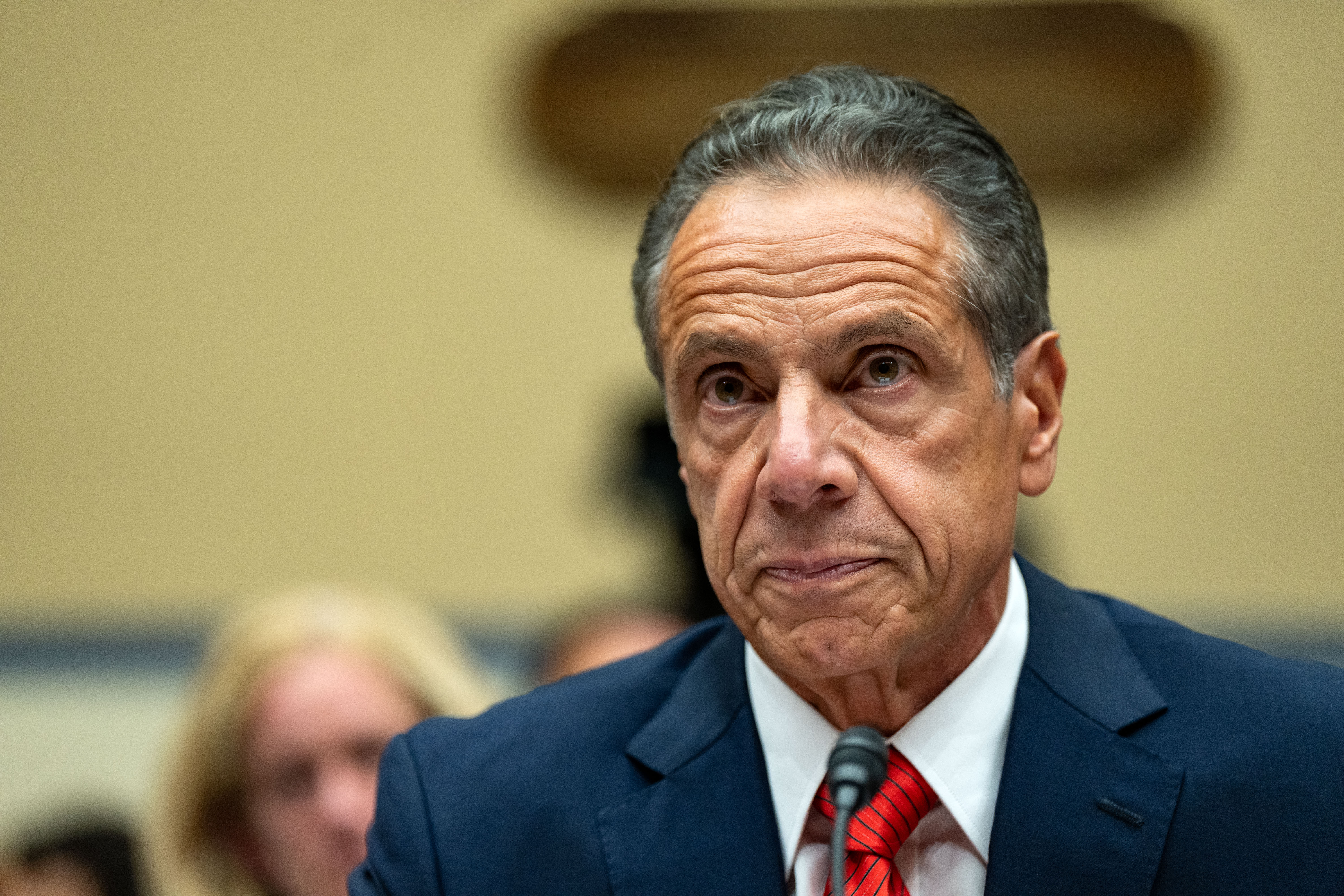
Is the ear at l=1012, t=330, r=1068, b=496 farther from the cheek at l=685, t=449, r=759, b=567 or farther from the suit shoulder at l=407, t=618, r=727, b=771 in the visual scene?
the suit shoulder at l=407, t=618, r=727, b=771

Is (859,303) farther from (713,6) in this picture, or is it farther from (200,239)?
(200,239)

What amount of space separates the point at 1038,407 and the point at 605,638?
6.27 feet

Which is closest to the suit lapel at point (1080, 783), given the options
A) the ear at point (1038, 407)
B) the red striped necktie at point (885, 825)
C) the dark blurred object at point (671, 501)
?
the red striped necktie at point (885, 825)

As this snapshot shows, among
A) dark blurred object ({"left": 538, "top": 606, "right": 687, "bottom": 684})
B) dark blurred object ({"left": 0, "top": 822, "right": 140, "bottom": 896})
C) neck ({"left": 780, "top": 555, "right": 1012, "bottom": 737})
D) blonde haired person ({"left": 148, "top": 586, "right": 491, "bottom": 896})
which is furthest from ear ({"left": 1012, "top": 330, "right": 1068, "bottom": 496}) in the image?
dark blurred object ({"left": 0, "top": 822, "right": 140, "bottom": 896})

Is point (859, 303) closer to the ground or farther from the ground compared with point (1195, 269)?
farther from the ground

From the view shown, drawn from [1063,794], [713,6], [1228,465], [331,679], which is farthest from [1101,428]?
[1063,794]

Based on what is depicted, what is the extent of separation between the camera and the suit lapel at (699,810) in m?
1.91

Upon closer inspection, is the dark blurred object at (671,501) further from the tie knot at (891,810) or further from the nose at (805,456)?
the nose at (805,456)

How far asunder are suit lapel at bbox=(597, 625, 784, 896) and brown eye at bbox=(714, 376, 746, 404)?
1.43 ft

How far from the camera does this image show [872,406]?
6.00 ft

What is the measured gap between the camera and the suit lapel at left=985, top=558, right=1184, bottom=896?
1.82 meters

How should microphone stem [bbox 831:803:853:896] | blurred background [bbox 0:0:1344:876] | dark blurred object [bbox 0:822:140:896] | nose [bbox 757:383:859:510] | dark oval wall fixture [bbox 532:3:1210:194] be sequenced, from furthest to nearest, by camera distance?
blurred background [bbox 0:0:1344:876]
dark oval wall fixture [bbox 532:3:1210:194]
dark blurred object [bbox 0:822:140:896]
nose [bbox 757:383:859:510]
microphone stem [bbox 831:803:853:896]

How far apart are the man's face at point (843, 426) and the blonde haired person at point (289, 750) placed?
1637 millimetres

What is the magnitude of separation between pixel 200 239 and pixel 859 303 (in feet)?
15.4
